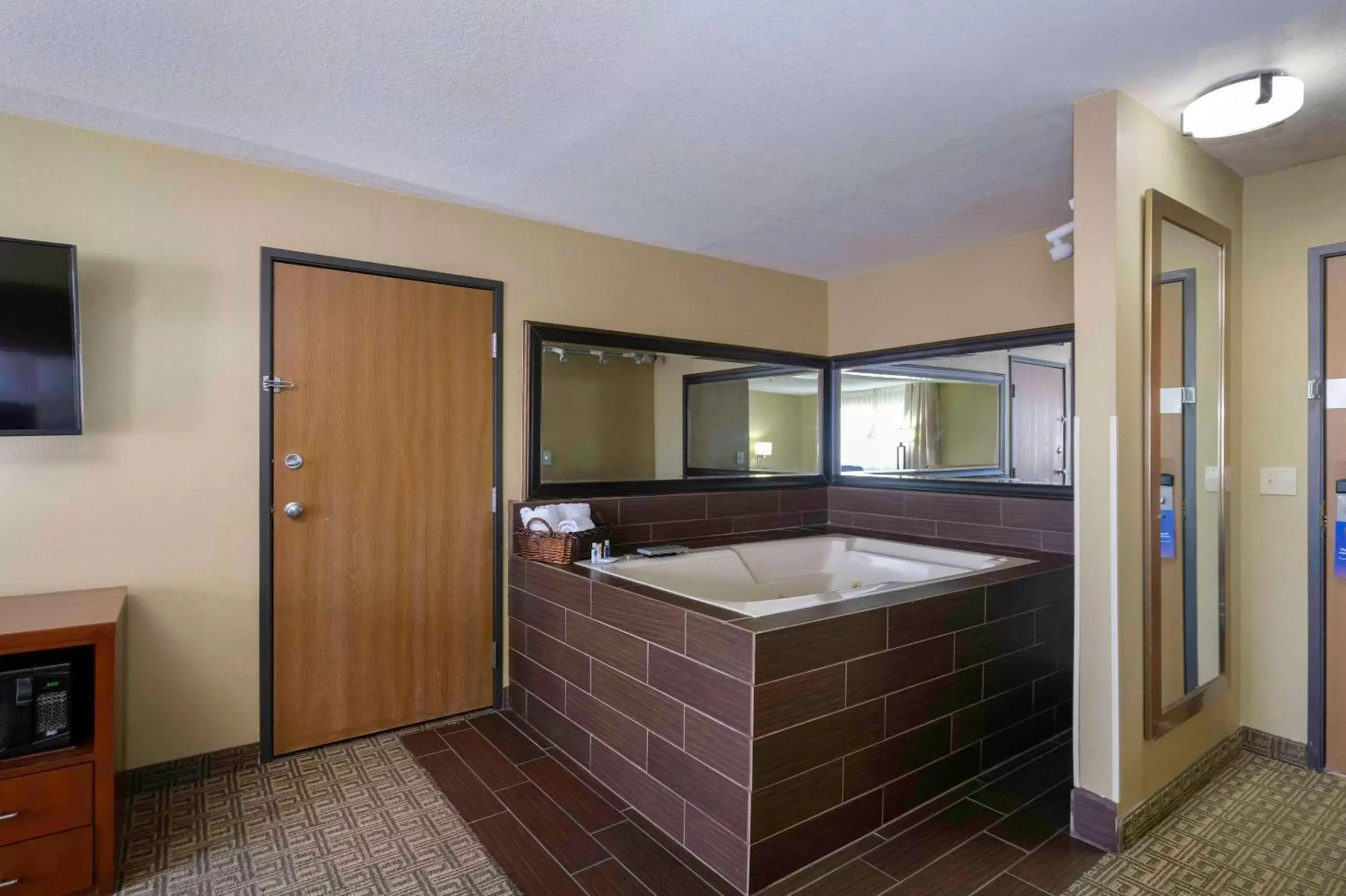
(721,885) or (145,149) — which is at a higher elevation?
(145,149)

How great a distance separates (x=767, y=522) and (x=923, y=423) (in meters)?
1.04

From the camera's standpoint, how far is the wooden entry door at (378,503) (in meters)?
2.68

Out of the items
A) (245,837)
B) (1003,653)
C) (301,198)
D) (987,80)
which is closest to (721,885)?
(1003,653)

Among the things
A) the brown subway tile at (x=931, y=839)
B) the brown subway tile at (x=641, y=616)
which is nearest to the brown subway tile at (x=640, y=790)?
the brown subway tile at (x=641, y=616)

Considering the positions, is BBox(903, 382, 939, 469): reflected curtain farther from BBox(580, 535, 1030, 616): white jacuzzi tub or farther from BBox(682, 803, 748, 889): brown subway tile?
BBox(682, 803, 748, 889): brown subway tile

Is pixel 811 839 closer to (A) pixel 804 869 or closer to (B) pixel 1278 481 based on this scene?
(A) pixel 804 869

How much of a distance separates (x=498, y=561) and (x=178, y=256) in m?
1.69

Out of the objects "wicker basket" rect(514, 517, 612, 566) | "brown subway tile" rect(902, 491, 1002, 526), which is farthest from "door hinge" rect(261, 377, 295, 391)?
"brown subway tile" rect(902, 491, 1002, 526)

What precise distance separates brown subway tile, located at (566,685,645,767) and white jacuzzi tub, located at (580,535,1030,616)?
0.46m

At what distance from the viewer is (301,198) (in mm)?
2688

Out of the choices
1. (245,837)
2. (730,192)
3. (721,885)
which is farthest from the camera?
(730,192)

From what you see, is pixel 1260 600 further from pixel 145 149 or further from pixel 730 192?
pixel 145 149

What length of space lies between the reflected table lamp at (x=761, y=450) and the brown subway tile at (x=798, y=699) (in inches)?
80.9

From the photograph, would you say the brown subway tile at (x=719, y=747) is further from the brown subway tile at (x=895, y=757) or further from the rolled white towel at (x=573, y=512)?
the rolled white towel at (x=573, y=512)
